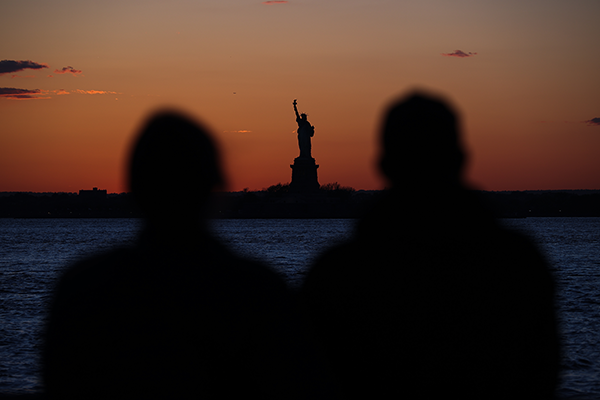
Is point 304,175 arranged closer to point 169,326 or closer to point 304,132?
point 304,132

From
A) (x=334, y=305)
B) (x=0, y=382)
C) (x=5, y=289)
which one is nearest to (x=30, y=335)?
(x=0, y=382)

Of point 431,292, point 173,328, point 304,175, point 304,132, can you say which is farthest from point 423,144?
point 304,175

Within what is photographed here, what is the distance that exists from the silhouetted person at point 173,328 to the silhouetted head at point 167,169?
0.05m

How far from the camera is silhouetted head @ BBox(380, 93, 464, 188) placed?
1.67 metres

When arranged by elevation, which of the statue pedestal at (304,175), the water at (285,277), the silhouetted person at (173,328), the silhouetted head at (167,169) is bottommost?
the water at (285,277)

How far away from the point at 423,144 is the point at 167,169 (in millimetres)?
657

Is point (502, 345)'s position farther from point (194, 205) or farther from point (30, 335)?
point (30, 335)

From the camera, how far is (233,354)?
4.34 feet

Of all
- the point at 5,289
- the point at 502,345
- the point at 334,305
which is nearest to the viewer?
the point at 502,345

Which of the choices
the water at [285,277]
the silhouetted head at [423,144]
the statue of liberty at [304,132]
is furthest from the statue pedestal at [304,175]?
the silhouetted head at [423,144]

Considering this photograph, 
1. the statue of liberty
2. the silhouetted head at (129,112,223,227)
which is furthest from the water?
the statue of liberty

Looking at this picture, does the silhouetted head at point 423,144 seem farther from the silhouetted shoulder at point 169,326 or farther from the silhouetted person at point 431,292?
the silhouetted shoulder at point 169,326

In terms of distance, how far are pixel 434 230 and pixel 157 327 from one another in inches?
28.2

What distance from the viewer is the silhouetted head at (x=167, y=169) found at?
1427mm
